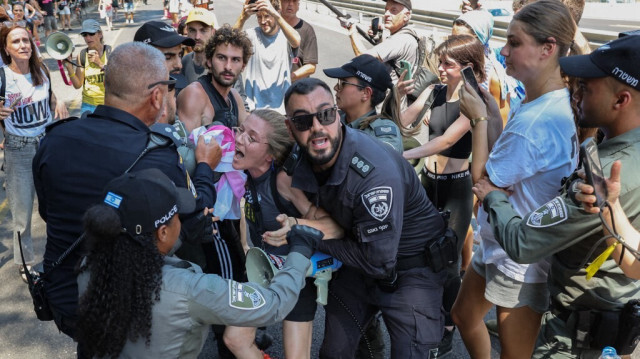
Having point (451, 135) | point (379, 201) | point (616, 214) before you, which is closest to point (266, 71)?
point (451, 135)

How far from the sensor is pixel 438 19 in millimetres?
17703

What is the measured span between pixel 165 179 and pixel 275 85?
378cm

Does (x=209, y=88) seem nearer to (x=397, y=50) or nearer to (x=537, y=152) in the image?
(x=397, y=50)

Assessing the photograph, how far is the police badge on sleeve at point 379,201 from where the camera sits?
2.76 metres

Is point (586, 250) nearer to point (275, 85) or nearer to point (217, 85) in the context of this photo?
point (217, 85)

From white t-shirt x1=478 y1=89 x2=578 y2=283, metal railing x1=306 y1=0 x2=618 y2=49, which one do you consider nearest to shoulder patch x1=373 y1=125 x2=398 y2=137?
white t-shirt x1=478 y1=89 x2=578 y2=283

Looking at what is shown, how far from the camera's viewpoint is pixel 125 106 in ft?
8.77

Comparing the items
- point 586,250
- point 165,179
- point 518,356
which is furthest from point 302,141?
point 518,356

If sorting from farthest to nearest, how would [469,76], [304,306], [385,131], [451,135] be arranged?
[451,135] < [385,131] < [469,76] < [304,306]

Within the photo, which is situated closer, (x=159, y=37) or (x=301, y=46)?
(x=159, y=37)

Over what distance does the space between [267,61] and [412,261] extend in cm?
337

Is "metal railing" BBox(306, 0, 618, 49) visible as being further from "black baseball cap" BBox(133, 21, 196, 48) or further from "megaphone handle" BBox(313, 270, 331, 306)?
"megaphone handle" BBox(313, 270, 331, 306)

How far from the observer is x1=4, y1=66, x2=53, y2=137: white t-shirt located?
519 cm

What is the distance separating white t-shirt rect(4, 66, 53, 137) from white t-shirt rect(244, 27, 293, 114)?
192cm
